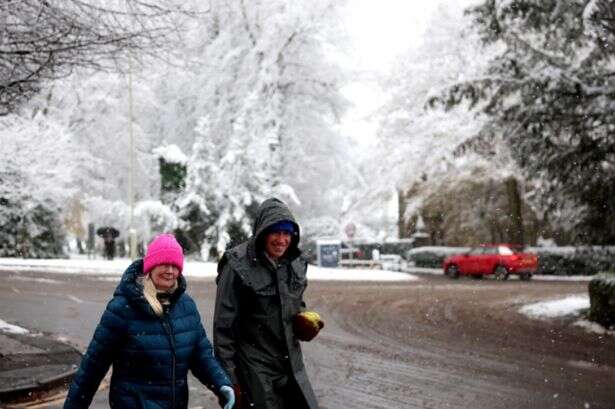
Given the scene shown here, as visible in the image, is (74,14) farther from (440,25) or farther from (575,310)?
(440,25)

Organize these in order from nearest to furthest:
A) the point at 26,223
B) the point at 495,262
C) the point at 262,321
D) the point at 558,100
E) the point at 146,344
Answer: the point at 146,344, the point at 262,321, the point at 558,100, the point at 495,262, the point at 26,223

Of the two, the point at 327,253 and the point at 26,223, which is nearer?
Answer: the point at 327,253

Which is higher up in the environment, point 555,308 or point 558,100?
point 558,100

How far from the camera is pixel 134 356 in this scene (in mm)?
3656

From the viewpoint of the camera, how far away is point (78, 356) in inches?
373

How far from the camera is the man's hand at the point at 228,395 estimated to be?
149 inches

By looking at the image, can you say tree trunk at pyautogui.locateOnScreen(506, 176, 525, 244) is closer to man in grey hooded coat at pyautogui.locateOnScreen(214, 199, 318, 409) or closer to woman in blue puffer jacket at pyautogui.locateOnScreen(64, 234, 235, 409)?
man in grey hooded coat at pyautogui.locateOnScreen(214, 199, 318, 409)

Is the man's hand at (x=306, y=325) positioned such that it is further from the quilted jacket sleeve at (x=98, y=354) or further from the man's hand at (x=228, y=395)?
the quilted jacket sleeve at (x=98, y=354)

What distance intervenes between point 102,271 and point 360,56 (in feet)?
55.1

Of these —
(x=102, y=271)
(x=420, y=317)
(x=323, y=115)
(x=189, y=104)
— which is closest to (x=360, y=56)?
(x=323, y=115)

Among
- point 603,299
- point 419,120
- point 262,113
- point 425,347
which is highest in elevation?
point 262,113

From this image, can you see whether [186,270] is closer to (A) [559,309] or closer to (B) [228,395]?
(A) [559,309]

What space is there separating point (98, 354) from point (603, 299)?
11.4m

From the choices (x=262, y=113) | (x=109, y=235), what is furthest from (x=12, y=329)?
(x=109, y=235)
